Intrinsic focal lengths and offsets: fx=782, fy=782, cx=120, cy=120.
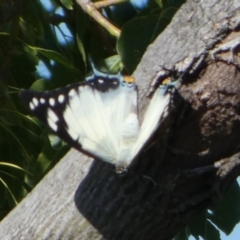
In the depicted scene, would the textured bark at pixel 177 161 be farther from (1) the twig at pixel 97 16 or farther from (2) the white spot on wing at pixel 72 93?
(1) the twig at pixel 97 16

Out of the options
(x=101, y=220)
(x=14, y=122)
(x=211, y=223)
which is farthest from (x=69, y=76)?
(x=101, y=220)

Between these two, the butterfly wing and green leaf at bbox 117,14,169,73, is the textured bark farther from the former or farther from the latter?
green leaf at bbox 117,14,169,73

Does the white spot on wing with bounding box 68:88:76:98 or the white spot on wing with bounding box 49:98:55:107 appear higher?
the white spot on wing with bounding box 49:98:55:107

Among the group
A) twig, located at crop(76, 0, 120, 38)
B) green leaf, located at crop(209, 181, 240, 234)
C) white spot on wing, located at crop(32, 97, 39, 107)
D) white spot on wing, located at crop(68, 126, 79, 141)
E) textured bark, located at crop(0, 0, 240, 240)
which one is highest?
twig, located at crop(76, 0, 120, 38)

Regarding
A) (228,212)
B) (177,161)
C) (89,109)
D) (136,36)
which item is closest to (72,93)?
(89,109)

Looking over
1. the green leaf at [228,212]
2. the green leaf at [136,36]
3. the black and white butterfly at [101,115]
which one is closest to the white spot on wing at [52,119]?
the black and white butterfly at [101,115]

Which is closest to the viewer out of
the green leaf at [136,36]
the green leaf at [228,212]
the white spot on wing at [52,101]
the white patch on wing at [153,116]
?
the white patch on wing at [153,116]

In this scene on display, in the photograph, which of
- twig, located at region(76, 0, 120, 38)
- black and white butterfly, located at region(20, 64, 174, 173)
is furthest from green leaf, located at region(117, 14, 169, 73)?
black and white butterfly, located at region(20, 64, 174, 173)

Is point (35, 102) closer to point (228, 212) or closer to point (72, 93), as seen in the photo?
point (72, 93)
